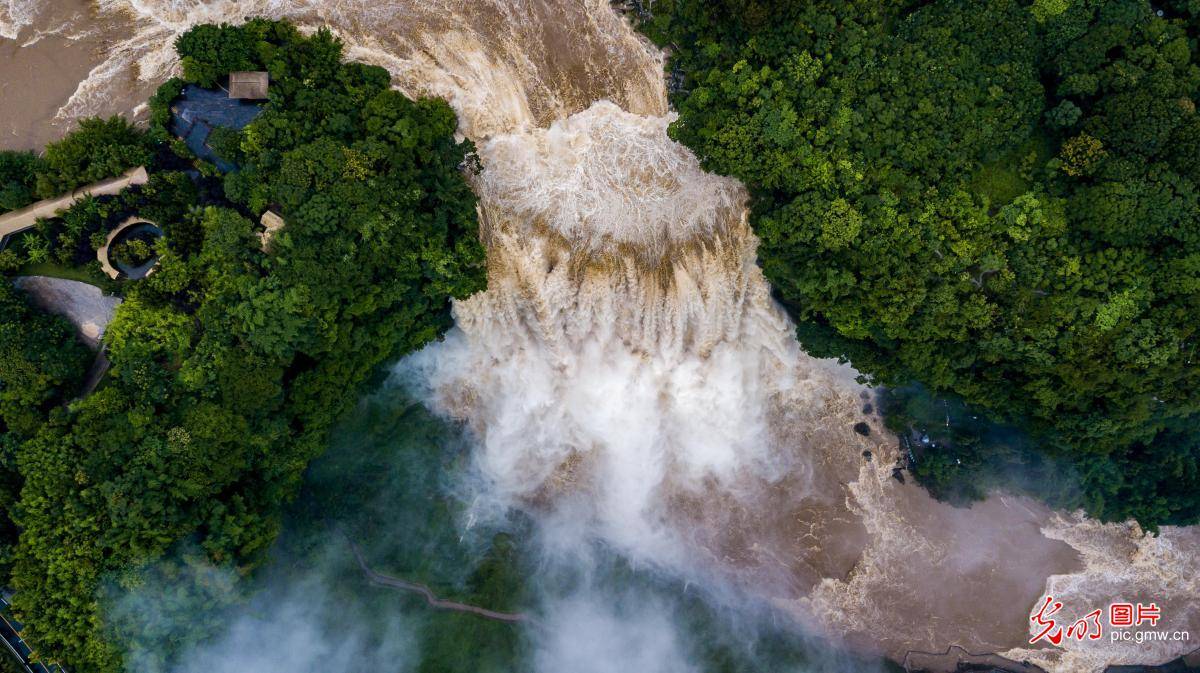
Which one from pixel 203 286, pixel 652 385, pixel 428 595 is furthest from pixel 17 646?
pixel 652 385

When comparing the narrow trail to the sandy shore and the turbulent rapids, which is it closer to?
the turbulent rapids

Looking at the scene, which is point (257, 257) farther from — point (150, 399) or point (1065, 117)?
point (1065, 117)

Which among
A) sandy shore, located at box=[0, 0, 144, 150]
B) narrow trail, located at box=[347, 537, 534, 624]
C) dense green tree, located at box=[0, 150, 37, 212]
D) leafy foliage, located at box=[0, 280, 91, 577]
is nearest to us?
leafy foliage, located at box=[0, 280, 91, 577]

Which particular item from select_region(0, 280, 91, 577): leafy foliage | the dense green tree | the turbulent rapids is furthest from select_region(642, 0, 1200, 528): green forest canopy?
select_region(0, 280, 91, 577): leafy foliage

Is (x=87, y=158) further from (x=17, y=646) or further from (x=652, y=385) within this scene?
(x=652, y=385)

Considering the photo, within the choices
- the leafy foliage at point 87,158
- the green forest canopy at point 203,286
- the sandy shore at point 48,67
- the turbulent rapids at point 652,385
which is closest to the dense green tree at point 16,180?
the green forest canopy at point 203,286
